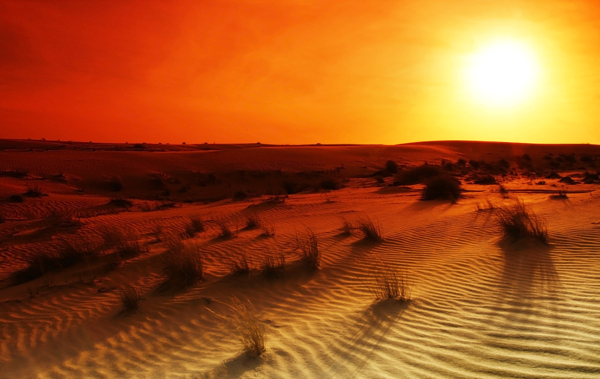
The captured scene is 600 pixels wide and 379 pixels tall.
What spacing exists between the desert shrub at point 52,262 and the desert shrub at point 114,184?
1600cm

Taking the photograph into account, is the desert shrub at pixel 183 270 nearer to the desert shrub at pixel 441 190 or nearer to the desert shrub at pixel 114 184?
the desert shrub at pixel 441 190

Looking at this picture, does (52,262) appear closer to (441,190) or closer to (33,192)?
(33,192)

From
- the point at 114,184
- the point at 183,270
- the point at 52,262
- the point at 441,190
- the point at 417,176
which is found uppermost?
the point at 417,176

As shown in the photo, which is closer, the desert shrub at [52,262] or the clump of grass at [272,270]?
the clump of grass at [272,270]

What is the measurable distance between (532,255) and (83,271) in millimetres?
8905

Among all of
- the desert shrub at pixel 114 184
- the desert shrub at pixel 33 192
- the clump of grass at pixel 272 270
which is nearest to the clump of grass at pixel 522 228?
the clump of grass at pixel 272 270

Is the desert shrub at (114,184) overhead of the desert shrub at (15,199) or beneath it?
overhead

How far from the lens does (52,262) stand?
903cm

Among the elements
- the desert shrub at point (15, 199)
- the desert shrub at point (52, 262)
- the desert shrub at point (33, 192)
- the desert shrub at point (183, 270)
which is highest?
the desert shrub at point (33, 192)

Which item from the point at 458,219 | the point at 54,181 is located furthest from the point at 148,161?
the point at 458,219

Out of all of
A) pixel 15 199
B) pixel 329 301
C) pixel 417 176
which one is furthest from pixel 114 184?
pixel 329 301

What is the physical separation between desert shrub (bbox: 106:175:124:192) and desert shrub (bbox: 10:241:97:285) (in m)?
16.0

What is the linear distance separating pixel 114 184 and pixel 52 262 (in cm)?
1736

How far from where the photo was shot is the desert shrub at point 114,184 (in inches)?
975
